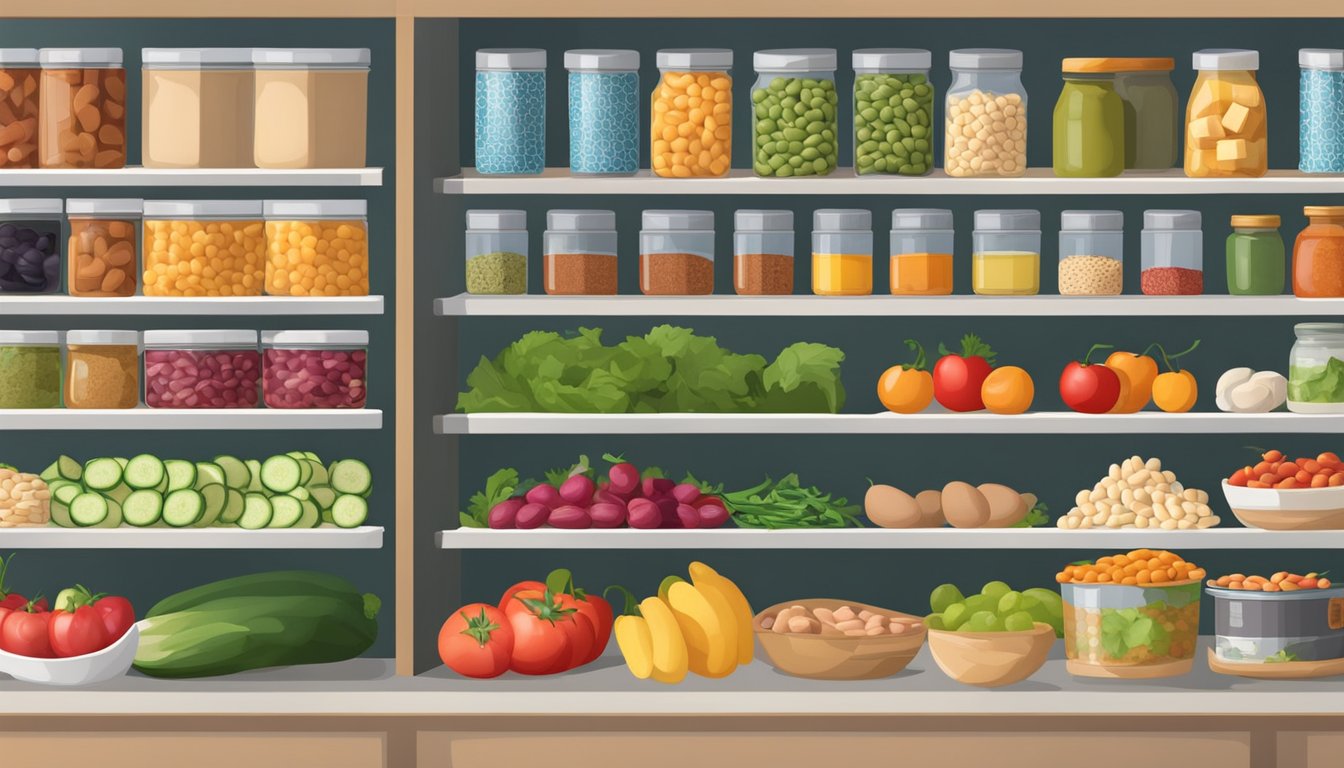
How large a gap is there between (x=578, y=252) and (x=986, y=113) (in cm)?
92

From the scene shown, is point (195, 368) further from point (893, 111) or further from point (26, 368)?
point (893, 111)

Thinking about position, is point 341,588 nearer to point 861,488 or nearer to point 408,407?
point 408,407

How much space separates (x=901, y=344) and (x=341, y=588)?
4.66ft

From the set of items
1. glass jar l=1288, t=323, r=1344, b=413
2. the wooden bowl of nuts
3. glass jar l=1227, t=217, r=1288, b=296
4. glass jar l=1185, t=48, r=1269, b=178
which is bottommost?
the wooden bowl of nuts

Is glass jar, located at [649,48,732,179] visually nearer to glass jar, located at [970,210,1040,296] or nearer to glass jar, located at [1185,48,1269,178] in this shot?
glass jar, located at [970,210,1040,296]

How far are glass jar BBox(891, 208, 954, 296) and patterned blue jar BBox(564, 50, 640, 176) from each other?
589mm

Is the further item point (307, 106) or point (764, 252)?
point (764, 252)

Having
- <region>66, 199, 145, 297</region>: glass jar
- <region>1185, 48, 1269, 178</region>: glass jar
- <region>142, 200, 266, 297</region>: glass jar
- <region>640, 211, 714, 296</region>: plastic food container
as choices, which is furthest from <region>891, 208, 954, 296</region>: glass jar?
<region>66, 199, 145, 297</region>: glass jar

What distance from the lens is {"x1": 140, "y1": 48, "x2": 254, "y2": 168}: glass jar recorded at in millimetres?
3586

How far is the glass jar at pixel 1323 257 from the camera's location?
11.9 feet

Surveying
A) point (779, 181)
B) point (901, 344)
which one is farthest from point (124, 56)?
point (901, 344)

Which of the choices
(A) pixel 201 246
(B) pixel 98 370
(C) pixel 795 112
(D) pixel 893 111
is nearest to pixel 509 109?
(C) pixel 795 112

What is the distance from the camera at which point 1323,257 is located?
362 centimetres

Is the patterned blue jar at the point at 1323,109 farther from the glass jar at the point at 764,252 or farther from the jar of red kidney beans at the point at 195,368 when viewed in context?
the jar of red kidney beans at the point at 195,368
